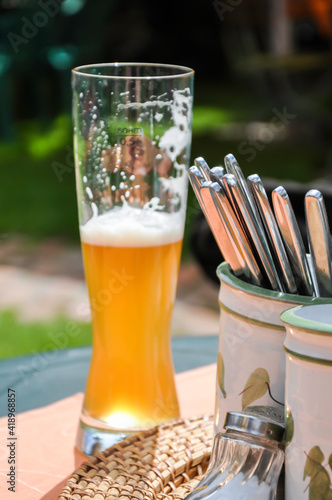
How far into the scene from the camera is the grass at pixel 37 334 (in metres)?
1.73

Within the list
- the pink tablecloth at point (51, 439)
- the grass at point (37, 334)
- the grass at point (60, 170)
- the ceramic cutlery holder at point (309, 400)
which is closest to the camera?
the ceramic cutlery holder at point (309, 400)

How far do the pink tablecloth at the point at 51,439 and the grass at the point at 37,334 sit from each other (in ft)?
3.38

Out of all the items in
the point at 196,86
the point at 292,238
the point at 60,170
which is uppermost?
the point at 292,238

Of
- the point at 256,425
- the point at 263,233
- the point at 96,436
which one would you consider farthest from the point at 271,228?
the point at 96,436

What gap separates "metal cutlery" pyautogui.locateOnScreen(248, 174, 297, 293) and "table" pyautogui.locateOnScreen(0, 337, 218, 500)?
0.75 feet

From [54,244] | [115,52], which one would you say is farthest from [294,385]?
[115,52]

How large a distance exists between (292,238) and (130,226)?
193mm

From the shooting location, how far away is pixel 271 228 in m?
0.42

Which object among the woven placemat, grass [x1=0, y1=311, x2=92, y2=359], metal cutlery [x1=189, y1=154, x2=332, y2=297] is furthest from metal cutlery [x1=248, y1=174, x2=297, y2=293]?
grass [x1=0, y1=311, x2=92, y2=359]

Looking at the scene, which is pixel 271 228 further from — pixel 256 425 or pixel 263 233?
pixel 256 425

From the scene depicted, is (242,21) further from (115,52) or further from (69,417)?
(69,417)

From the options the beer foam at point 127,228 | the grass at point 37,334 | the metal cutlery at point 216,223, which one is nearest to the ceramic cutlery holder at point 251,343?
the metal cutlery at point 216,223

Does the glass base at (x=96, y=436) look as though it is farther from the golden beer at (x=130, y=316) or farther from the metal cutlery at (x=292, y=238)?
the metal cutlery at (x=292, y=238)

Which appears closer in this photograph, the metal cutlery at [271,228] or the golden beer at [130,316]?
the metal cutlery at [271,228]
